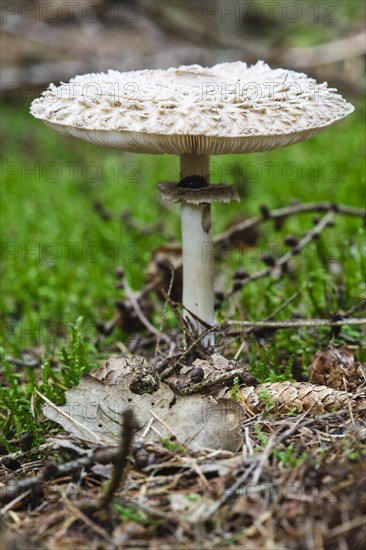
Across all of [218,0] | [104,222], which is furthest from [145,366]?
[218,0]

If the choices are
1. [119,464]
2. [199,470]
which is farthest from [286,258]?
[119,464]

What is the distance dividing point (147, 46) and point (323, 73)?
3.76 m

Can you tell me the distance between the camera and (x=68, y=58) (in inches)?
407

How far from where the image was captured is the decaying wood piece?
2859mm

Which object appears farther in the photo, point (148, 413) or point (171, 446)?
point (148, 413)

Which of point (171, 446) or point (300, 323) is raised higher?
point (300, 323)

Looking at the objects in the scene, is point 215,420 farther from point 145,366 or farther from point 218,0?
point 218,0

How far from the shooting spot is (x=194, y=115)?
2686 millimetres

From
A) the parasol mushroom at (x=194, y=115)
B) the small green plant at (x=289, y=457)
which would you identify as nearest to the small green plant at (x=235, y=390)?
the small green plant at (x=289, y=457)

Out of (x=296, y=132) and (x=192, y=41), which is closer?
(x=296, y=132)

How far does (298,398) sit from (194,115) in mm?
1473

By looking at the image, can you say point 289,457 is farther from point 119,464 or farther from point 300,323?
point 300,323

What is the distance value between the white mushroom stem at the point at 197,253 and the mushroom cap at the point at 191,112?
205mm

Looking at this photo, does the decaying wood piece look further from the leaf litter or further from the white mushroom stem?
the white mushroom stem
